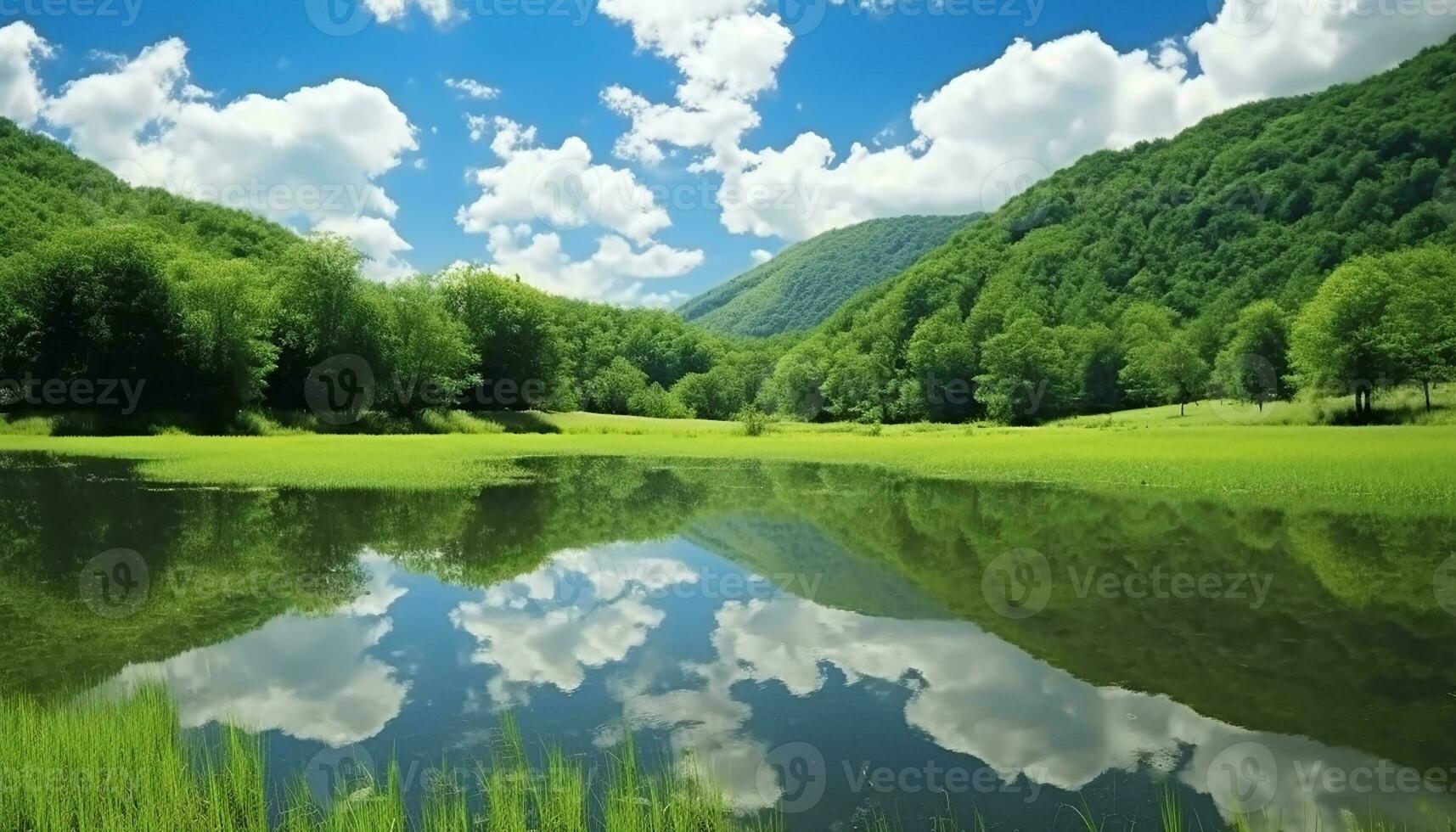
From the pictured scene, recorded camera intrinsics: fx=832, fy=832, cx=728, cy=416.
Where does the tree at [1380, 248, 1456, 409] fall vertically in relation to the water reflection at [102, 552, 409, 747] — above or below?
above

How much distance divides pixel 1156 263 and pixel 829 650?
136346 mm

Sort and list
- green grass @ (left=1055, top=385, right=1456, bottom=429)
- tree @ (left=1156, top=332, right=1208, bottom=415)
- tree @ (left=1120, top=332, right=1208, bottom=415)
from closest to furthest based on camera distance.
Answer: green grass @ (left=1055, top=385, right=1456, bottom=429) → tree @ (left=1156, top=332, right=1208, bottom=415) → tree @ (left=1120, top=332, right=1208, bottom=415)

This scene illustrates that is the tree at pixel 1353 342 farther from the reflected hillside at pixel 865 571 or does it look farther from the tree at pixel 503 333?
the tree at pixel 503 333

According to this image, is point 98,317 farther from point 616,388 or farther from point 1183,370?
point 1183,370

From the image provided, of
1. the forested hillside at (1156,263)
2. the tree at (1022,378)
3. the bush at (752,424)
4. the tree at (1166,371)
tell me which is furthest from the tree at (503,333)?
the tree at (1166,371)

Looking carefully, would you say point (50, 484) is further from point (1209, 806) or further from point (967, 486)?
point (1209, 806)

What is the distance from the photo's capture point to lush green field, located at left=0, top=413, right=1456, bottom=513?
82.1 ft

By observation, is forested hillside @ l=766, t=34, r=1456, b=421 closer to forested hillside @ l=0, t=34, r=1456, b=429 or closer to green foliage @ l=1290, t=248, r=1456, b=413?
forested hillside @ l=0, t=34, r=1456, b=429

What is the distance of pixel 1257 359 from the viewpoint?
86.9 metres

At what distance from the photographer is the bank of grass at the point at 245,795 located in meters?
5.51

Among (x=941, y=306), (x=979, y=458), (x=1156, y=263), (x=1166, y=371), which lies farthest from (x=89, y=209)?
(x=1156, y=263)

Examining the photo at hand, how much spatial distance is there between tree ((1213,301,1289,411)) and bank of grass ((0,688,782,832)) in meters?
91.9

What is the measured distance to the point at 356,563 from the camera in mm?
16328

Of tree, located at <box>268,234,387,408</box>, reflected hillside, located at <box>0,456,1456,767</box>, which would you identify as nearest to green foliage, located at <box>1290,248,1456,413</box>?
reflected hillside, located at <box>0,456,1456,767</box>
